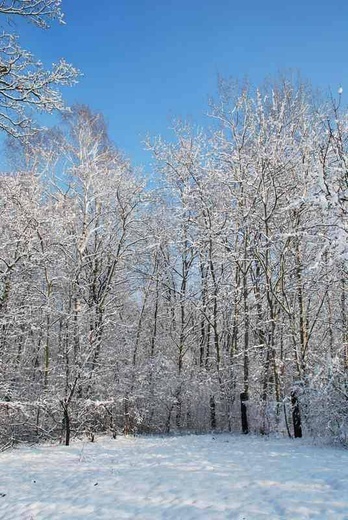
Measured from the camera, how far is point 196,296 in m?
21.1

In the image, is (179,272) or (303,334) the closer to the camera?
(303,334)

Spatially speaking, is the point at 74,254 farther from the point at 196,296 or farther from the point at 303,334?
the point at 303,334

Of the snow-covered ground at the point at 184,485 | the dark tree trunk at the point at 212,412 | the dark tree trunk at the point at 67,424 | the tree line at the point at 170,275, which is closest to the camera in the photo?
the snow-covered ground at the point at 184,485

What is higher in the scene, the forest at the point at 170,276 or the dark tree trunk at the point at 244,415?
the forest at the point at 170,276

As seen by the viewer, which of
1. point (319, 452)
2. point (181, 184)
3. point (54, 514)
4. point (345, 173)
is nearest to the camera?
point (54, 514)

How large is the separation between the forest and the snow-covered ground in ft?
8.75

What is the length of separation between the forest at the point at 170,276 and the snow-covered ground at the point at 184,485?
2668 millimetres

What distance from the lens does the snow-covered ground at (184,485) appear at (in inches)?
213

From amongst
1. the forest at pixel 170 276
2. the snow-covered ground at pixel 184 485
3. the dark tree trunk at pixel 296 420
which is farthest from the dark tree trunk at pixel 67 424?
the dark tree trunk at pixel 296 420

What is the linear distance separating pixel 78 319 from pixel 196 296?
6.75 metres

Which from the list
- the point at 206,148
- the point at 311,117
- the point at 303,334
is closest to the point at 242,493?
the point at 303,334

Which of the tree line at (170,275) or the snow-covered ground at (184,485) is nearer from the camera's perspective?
the snow-covered ground at (184,485)

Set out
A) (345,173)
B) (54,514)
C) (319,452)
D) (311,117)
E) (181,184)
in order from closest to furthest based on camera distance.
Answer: (54,514) < (345,173) < (319,452) < (311,117) < (181,184)

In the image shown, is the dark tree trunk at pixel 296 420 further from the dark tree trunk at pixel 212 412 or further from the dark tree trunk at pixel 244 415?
the dark tree trunk at pixel 212 412
